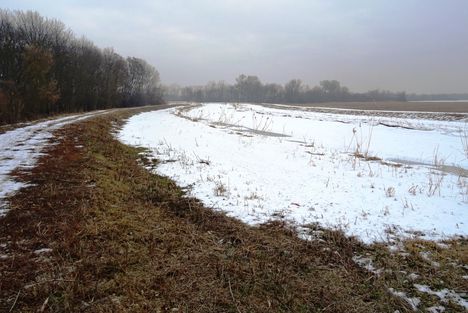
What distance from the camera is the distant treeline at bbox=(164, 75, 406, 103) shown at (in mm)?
149125

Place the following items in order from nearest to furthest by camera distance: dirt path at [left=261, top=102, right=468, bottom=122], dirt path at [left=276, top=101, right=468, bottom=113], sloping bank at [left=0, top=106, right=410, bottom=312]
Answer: sloping bank at [left=0, top=106, right=410, bottom=312] < dirt path at [left=261, top=102, right=468, bottom=122] < dirt path at [left=276, top=101, right=468, bottom=113]

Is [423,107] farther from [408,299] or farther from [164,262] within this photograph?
[164,262]

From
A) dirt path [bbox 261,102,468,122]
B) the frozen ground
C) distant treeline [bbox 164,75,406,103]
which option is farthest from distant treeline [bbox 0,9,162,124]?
distant treeline [bbox 164,75,406,103]

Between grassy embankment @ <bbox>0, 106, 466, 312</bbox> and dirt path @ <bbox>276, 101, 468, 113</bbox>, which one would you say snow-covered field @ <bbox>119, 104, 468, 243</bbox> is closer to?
grassy embankment @ <bbox>0, 106, 466, 312</bbox>

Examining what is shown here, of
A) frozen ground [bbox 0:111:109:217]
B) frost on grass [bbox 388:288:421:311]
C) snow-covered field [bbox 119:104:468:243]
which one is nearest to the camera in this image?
frost on grass [bbox 388:288:421:311]

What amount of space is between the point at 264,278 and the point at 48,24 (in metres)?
50.8

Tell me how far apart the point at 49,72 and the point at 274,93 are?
5164 inches

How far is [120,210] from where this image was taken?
6.24 m

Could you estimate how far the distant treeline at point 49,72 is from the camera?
28.8 m

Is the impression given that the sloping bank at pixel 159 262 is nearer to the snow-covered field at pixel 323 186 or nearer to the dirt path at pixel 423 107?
the snow-covered field at pixel 323 186

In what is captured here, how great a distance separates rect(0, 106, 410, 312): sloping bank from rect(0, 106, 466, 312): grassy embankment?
0.05 feet

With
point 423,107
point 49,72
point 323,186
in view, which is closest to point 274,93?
point 423,107

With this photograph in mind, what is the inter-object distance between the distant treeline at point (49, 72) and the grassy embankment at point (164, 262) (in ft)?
67.9

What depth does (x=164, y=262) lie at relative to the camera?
4.46m
